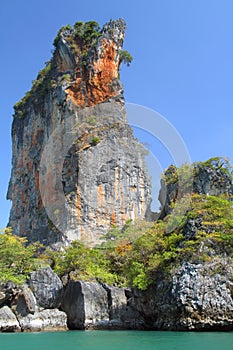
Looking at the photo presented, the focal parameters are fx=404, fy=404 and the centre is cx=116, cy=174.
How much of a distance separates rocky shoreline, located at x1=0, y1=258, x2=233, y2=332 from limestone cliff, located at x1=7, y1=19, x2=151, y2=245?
9.89 metres

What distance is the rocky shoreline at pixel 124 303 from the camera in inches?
539

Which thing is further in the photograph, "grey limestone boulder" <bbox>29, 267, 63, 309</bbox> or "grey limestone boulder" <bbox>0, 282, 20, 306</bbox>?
"grey limestone boulder" <bbox>29, 267, 63, 309</bbox>

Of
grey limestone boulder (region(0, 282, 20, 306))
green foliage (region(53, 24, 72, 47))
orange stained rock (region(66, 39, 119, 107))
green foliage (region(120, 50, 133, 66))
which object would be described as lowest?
grey limestone boulder (region(0, 282, 20, 306))

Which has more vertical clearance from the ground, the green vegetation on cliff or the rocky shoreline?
the green vegetation on cliff

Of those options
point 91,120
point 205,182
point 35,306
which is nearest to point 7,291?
point 35,306

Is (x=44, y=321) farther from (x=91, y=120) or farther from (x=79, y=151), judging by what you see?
(x=91, y=120)

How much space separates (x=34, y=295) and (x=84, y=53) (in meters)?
23.4

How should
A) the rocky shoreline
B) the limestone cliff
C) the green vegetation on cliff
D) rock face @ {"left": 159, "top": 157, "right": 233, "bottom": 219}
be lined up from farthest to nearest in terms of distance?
the limestone cliff
rock face @ {"left": 159, "top": 157, "right": 233, "bottom": 219}
the green vegetation on cliff
the rocky shoreline

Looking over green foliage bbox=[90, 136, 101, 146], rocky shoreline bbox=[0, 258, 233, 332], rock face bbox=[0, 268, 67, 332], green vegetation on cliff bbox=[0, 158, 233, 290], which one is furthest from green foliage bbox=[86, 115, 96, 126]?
rock face bbox=[0, 268, 67, 332]

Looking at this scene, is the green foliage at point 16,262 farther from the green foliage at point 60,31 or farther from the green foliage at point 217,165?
the green foliage at point 60,31

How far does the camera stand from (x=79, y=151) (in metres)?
30.4

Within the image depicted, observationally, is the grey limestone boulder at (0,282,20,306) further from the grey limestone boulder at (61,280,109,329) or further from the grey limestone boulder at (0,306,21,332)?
the grey limestone boulder at (61,280,109,329)

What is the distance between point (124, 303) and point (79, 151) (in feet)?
48.3

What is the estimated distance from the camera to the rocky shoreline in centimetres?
1368
